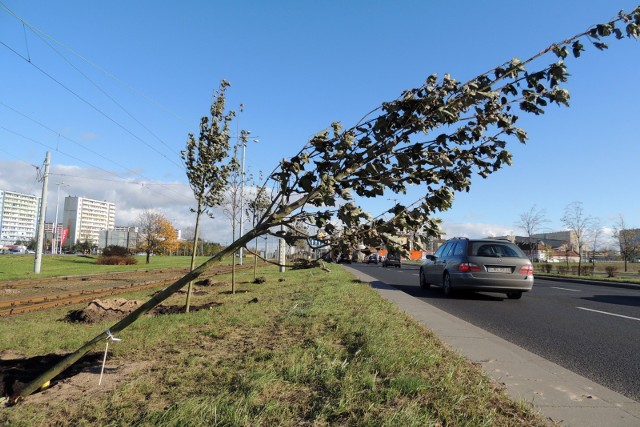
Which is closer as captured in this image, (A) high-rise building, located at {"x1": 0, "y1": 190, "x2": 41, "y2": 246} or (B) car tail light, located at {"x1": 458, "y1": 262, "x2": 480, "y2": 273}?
(B) car tail light, located at {"x1": 458, "y1": 262, "x2": 480, "y2": 273}

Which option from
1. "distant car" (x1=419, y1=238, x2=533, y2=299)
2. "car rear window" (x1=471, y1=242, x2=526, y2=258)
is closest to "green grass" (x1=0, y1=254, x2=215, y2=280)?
"distant car" (x1=419, y1=238, x2=533, y2=299)

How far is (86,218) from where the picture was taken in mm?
152625

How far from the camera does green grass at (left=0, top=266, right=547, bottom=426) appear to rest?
2.93 m

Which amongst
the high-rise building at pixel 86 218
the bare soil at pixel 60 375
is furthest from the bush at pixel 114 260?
the high-rise building at pixel 86 218

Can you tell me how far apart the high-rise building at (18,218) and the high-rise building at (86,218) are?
1103 cm

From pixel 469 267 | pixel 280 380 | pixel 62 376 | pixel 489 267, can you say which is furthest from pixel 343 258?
pixel 489 267

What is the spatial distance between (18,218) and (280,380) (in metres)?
170

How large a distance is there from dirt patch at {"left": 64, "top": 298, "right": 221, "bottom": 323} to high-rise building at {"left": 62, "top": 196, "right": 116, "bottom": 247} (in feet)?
431

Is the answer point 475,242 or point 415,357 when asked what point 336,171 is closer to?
point 415,357

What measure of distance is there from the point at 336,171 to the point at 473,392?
2.03m

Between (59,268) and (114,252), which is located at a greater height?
(114,252)

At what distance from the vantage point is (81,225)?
149250 millimetres

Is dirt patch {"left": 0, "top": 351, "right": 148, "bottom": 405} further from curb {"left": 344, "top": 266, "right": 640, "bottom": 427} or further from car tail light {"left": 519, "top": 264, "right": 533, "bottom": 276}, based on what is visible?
car tail light {"left": 519, "top": 264, "right": 533, "bottom": 276}

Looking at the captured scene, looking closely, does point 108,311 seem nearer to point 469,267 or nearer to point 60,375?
point 60,375
